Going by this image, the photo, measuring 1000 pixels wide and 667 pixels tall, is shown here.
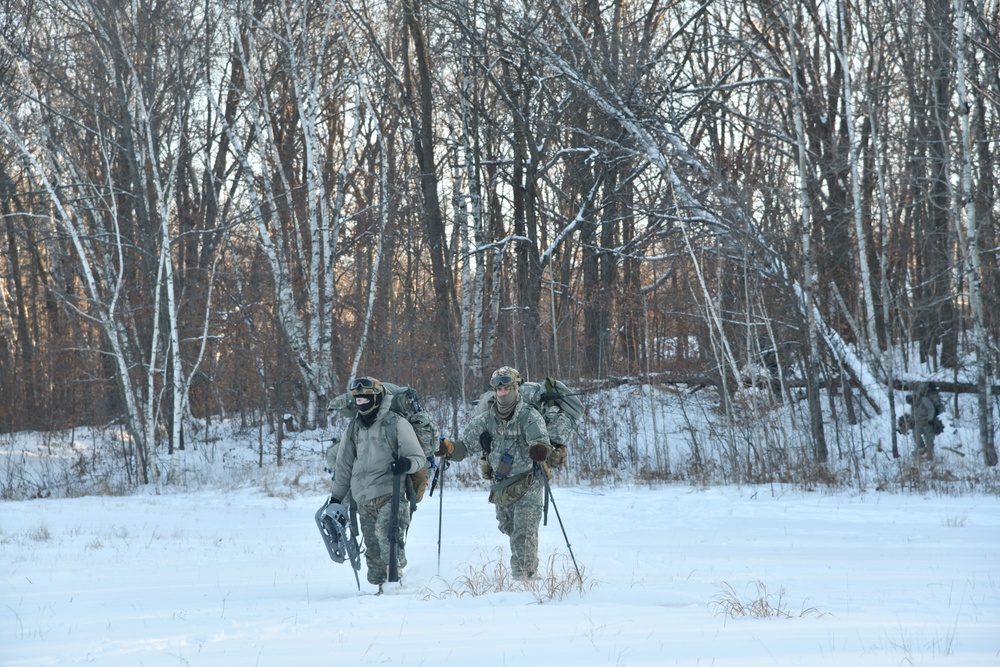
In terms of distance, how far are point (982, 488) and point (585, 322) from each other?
33.2ft

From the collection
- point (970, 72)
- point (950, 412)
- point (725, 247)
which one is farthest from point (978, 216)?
point (725, 247)

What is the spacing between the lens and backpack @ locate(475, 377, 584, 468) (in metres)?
8.00

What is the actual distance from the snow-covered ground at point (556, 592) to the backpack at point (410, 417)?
861 mm

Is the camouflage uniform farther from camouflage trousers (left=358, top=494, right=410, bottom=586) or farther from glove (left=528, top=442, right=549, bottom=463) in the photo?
camouflage trousers (left=358, top=494, right=410, bottom=586)

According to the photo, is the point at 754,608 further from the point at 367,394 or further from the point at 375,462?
the point at 367,394

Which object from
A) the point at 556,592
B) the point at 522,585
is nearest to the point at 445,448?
the point at 522,585

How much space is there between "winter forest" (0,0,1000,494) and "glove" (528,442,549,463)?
27.1ft

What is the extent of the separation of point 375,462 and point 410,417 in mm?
529

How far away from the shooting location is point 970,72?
17.7m

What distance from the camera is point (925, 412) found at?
52.0 feet

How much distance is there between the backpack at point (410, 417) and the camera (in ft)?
26.3

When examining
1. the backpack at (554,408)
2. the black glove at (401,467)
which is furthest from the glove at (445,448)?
the black glove at (401,467)

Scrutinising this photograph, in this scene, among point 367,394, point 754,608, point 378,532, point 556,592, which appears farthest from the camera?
point 378,532

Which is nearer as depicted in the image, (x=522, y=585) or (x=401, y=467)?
(x=522, y=585)
